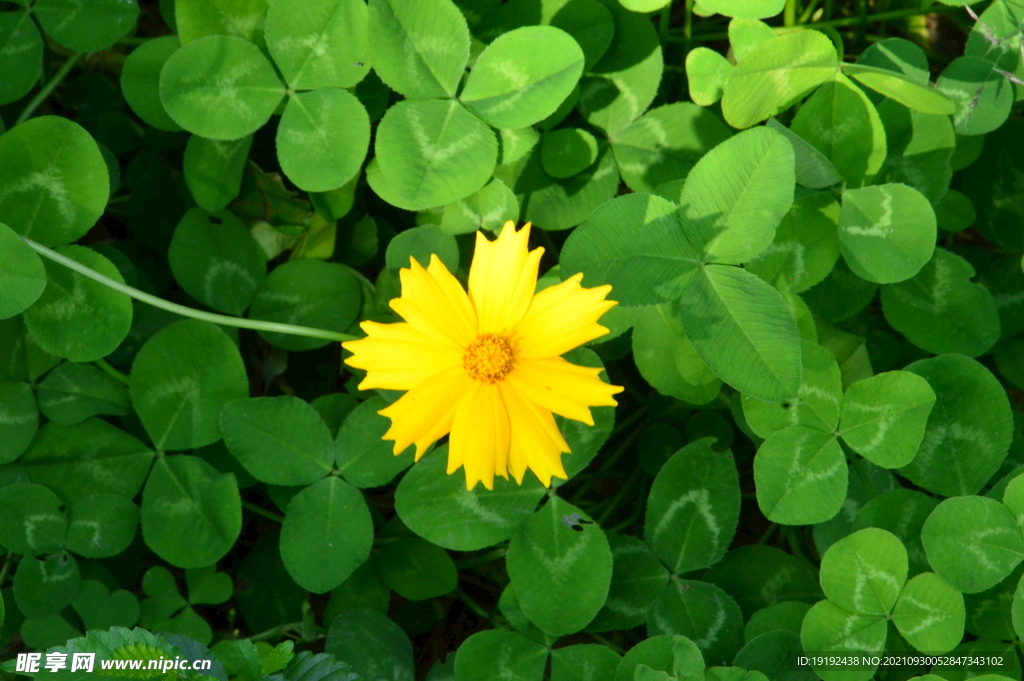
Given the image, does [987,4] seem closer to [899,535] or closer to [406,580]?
[899,535]

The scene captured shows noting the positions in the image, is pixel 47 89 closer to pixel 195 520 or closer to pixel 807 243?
pixel 195 520

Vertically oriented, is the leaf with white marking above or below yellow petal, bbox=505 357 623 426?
below

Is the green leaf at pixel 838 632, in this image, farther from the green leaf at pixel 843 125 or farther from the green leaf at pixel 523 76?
the green leaf at pixel 523 76

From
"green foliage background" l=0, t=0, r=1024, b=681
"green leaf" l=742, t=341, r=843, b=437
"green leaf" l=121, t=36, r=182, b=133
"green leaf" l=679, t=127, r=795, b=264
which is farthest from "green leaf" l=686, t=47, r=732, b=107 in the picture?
"green leaf" l=121, t=36, r=182, b=133

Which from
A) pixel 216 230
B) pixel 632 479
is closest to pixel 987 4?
pixel 632 479

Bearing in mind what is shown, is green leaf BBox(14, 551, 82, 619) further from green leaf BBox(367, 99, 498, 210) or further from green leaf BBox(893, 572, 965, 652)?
green leaf BBox(893, 572, 965, 652)

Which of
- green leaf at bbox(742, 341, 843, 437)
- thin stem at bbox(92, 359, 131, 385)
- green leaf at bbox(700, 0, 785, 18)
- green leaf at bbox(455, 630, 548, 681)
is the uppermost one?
green leaf at bbox(700, 0, 785, 18)
